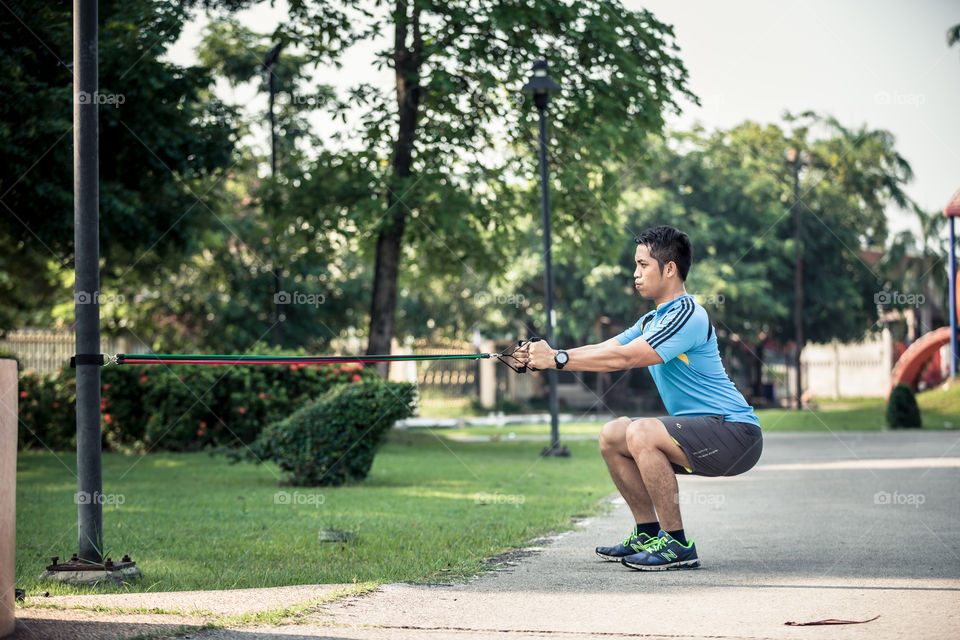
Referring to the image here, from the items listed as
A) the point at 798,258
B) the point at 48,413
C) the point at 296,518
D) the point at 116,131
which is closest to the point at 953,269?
the point at 798,258

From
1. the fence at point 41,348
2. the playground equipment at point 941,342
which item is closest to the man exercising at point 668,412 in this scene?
the playground equipment at point 941,342

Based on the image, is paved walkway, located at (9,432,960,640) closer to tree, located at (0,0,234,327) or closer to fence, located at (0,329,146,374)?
tree, located at (0,0,234,327)

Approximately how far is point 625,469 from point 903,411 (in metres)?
18.4

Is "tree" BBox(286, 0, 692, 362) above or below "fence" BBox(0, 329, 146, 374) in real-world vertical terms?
above

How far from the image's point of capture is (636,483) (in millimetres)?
5820

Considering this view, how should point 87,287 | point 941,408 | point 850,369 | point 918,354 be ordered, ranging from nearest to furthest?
point 87,287
point 941,408
point 918,354
point 850,369

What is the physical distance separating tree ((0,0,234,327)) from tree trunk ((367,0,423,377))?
2.90 m

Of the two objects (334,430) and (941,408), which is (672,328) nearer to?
(334,430)

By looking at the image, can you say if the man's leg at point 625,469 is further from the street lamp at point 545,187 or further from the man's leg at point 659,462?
the street lamp at point 545,187

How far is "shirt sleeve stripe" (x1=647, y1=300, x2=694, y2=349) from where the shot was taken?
541 cm

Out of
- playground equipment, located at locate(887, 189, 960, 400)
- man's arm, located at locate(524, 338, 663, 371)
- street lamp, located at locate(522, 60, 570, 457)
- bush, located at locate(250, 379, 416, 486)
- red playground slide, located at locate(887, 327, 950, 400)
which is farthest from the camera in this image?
red playground slide, located at locate(887, 327, 950, 400)

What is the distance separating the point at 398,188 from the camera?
57.6ft

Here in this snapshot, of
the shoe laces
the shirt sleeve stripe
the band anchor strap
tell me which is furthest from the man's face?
A: the band anchor strap

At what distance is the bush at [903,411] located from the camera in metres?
22.2
